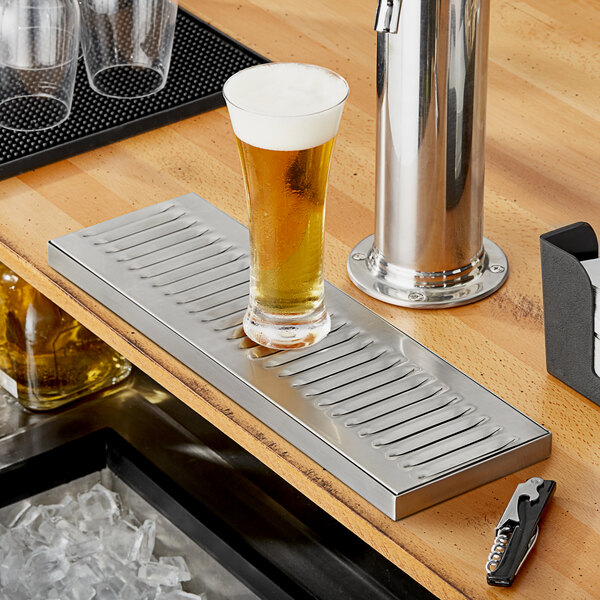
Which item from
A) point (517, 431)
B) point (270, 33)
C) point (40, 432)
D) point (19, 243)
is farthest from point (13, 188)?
point (517, 431)

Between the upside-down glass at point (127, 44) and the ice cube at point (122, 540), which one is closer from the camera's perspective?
the upside-down glass at point (127, 44)

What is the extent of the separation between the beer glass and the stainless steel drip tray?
0.12 feet

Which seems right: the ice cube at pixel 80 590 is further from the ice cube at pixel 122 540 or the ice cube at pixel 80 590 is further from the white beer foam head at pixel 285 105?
the white beer foam head at pixel 285 105

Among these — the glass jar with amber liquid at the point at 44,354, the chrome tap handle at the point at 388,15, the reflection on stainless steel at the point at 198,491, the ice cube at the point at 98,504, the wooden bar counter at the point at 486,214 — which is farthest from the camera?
the ice cube at the point at 98,504

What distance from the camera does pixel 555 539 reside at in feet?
2.62

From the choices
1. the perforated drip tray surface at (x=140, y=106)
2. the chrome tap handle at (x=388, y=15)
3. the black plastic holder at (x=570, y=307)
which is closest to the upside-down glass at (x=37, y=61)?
the perforated drip tray surface at (x=140, y=106)

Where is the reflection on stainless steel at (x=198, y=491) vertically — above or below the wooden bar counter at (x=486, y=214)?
below

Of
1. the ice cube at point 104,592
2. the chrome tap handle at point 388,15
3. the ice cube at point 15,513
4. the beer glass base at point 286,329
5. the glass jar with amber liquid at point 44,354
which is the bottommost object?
the ice cube at point 104,592

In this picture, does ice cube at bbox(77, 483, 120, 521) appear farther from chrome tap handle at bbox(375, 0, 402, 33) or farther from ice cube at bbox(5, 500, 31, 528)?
chrome tap handle at bbox(375, 0, 402, 33)

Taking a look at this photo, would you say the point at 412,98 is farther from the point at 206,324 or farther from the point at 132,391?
the point at 132,391

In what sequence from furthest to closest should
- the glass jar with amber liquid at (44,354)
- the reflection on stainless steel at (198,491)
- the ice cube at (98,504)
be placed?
the ice cube at (98,504) → the glass jar with amber liquid at (44,354) → the reflection on stainless steel at (198,491)

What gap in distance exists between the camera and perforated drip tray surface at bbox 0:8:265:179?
4.18 ft

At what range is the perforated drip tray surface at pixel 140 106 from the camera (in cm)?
127

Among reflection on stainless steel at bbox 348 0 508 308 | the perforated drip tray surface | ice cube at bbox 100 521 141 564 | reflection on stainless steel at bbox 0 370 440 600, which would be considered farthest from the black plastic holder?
ice cube at bbox 100 521 141 564
